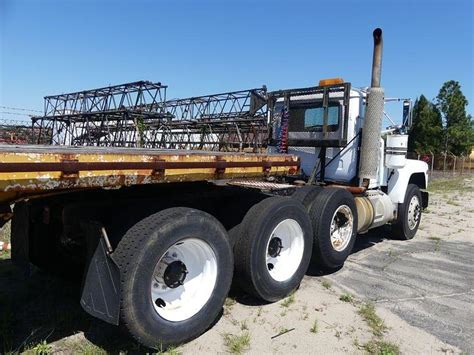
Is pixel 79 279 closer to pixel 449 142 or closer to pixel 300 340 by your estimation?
pixel 300 340

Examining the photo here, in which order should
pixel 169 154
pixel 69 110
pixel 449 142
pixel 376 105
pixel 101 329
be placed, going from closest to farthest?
1. pixel 169 154
2. pixel 101 329
3. pixel 376 105
4. pixel 69 110
5. pixel 449 142

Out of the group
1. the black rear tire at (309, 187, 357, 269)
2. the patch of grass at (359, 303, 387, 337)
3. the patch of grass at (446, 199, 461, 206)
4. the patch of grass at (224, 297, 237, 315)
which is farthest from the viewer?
the patch of grass at (446, 199, 461, 206)

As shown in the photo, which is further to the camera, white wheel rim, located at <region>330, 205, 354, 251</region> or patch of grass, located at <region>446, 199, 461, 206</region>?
patch of grass, located at <region>446, 199, 461, 206</region>

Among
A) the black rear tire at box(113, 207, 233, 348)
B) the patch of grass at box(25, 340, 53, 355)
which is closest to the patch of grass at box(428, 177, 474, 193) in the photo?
the black rear tire at box(113, 207, 233, 348)

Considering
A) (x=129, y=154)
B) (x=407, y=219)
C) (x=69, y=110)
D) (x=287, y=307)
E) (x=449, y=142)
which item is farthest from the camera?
(x=449, y=142)

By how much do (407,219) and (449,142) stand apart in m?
34.9

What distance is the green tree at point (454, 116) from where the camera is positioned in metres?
37.5

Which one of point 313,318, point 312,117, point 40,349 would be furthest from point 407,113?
point 40,349

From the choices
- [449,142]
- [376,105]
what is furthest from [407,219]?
[449,142]

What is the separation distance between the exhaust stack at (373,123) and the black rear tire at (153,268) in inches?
138

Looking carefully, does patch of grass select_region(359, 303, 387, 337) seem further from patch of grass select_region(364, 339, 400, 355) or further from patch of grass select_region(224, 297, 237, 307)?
patch of grass select_region(224, 297, 237, 307)

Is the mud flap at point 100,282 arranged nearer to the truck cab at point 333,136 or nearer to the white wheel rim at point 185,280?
the white wheel rim at point 185,280

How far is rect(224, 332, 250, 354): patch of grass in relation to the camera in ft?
11.3

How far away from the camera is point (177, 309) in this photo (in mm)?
3441
